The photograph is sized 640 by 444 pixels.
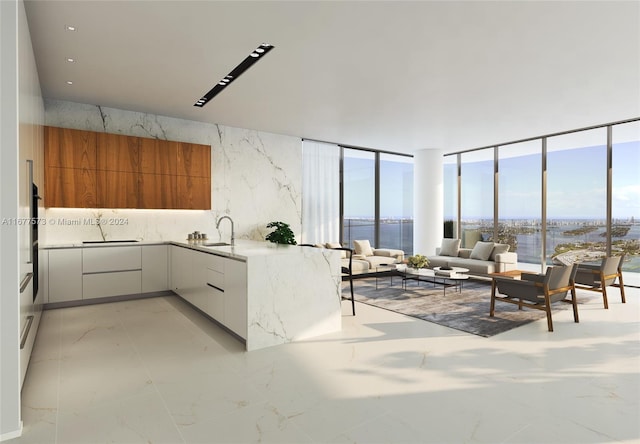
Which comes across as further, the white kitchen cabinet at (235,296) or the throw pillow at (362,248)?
the throw pillow at (362,248)

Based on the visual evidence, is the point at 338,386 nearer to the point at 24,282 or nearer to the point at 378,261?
the point at 24,282

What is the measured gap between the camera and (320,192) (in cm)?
765

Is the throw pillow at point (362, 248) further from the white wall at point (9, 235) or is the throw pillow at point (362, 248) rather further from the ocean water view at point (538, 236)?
the white wall at point (9, 235)

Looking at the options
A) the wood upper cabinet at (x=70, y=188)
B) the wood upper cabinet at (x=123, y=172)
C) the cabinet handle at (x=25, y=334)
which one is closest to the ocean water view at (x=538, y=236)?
the wood upper cabinet at (x=123, y=172)

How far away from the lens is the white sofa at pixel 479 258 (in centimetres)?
659

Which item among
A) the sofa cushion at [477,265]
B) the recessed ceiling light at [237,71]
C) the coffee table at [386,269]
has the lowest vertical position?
the coffee table at [386,269]

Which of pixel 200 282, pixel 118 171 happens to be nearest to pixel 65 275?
pixel 118 171

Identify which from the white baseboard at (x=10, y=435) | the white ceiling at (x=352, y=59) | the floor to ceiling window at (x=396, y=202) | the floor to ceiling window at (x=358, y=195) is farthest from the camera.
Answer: the floor to ceiling window at (x=396, y=202)

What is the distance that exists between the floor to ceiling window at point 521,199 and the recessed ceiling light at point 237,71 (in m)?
6.05

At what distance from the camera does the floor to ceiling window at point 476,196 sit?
8.31m

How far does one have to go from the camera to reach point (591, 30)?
10.3ft

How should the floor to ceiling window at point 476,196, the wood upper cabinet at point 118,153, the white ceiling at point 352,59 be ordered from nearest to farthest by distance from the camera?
the white ceiling at point 352,59 → the wood upper cabinet at point 118,153 → the floor to ceiling window at point 476,196

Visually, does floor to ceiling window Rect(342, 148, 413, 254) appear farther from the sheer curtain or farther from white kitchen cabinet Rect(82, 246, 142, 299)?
white kitchen cabinet Rect(82, 246, 142, 299)

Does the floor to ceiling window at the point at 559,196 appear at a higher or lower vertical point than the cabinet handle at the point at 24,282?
higher
